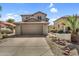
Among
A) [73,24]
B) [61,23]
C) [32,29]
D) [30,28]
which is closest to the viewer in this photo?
[61,23]

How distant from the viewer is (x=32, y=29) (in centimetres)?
1688

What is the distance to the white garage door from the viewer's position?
55.2 feet

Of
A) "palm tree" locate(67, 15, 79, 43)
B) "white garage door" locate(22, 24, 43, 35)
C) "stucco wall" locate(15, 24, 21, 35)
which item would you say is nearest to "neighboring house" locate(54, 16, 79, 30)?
"palm tree" locate(67, 15, 79, 43)

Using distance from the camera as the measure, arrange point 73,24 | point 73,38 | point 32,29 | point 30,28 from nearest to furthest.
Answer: point 73,24 → point 73,38 → point 32,29 → point 30,28

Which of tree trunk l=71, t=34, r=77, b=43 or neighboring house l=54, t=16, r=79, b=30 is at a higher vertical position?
neighboring house l=54, t=16, r=79, b=30

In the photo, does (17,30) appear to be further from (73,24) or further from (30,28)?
(73,24)

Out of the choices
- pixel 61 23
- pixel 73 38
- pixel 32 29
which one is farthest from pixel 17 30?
pixel 73 38

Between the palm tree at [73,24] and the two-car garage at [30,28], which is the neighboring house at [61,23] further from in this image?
the two-car garage at [30,28]

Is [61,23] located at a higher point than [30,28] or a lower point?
higher

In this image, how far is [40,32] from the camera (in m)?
17.5

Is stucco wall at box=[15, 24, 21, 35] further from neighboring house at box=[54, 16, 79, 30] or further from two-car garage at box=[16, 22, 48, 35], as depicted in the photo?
neighboring house at box=[54, 16, 79, 30]

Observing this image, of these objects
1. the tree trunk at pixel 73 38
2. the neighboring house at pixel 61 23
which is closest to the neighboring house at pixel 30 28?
the neighboring house at pixel 61 23

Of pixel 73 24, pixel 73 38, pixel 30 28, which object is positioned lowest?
pixel 73 38

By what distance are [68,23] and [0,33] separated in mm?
4444
